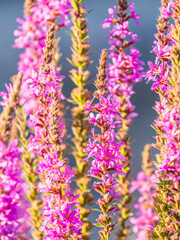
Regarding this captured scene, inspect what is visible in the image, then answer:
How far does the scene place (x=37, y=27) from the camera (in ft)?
7.05

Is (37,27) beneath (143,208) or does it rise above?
above

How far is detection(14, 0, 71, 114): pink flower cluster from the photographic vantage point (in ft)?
6.52

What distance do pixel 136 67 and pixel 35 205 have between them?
0.79 metres

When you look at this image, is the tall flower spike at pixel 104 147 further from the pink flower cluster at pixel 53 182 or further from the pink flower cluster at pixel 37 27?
the pink flower cluster at pixel 37 27

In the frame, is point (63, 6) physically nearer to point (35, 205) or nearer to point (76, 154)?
point (76, 154)

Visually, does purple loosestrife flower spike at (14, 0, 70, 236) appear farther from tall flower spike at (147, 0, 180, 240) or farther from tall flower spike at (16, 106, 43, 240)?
tall flower spike at (147, 0, 180, 240)

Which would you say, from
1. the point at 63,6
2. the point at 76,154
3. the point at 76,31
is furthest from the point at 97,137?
the point at 63,6

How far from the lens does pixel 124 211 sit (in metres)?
1.95

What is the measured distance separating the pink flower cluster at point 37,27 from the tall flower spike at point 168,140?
652mm

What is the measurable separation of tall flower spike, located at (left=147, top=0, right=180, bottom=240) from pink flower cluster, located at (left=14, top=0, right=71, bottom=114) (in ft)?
2.14

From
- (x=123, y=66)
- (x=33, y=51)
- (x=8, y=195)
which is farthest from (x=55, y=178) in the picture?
(x=33, y=51)

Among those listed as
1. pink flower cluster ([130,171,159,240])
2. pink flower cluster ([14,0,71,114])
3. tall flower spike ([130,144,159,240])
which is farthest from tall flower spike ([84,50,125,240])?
pink flower cluster ([130,171,159,240])

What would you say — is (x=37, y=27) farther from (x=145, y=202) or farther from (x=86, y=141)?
(x=145, y=202)

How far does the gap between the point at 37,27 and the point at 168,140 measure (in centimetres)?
128
